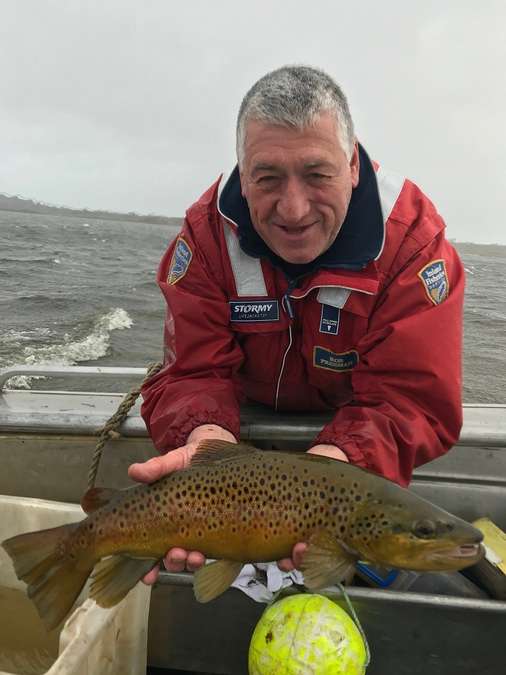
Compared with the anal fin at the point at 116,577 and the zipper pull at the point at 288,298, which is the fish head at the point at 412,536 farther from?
the zipper pull at the point at 288,298

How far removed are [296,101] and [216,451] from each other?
159 cm

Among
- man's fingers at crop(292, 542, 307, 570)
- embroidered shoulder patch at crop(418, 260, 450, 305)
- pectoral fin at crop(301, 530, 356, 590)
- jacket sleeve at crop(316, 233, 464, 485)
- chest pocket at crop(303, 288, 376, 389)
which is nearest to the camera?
pectoral fin at crop(301, 530, 356, 590)

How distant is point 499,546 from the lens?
3.21m

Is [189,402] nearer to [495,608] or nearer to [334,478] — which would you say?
[334,478]

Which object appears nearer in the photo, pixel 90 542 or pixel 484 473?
pixel 90 542

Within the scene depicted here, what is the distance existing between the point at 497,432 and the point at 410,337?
1.14 m

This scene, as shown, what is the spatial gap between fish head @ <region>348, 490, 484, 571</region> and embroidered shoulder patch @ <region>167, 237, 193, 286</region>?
1.70m

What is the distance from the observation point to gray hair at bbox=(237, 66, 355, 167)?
2506mm

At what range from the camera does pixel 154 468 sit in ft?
7.98

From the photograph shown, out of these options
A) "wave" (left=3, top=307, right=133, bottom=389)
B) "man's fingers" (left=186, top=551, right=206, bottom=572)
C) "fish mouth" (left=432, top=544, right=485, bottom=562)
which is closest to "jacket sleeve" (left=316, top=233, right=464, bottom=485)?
"fish mouth" (left=432, top=544, right=485, bottom=562)

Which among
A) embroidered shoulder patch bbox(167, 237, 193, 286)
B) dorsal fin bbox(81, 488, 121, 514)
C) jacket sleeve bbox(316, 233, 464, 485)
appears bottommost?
dorsal fin bbox(81, 488, 121, 514)

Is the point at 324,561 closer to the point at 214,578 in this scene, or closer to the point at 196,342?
the point at 214,578

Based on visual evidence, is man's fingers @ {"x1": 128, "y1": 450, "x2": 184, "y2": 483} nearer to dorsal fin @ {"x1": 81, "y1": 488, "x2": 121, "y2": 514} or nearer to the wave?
dorsal fin @ {"x1": 81, "y1": 488, "x2": 121, "y2": 514}

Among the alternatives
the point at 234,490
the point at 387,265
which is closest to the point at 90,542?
the point at 234,490
